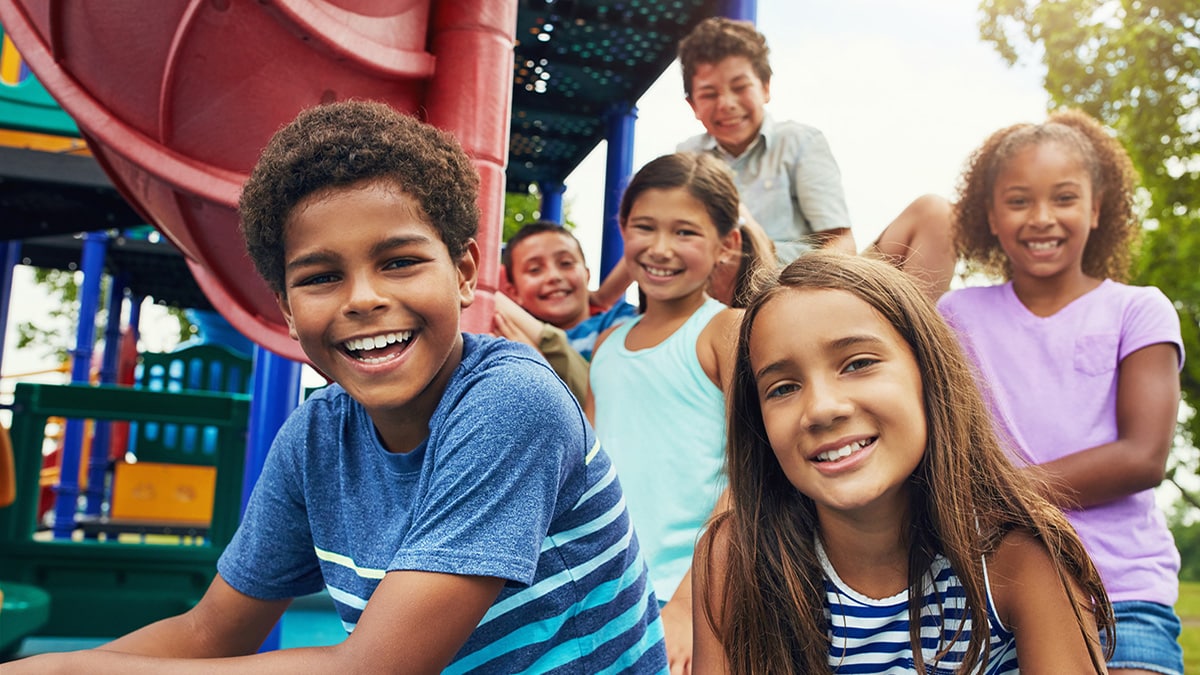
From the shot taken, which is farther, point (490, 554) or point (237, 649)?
point (237, 649)

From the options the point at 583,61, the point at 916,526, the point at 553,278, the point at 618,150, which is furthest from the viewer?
the point at 618,150

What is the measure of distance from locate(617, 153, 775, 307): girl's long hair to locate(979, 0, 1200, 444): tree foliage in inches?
381

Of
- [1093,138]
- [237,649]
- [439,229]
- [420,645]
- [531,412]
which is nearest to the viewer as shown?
[420,645]

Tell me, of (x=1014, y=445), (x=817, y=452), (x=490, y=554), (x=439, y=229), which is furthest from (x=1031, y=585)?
(x=439, y=229)

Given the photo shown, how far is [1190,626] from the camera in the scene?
12523mm

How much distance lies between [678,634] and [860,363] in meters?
0.73

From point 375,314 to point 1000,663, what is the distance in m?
1.06

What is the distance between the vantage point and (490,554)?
1186 mm

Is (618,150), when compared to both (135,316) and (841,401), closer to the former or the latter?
(841,401)

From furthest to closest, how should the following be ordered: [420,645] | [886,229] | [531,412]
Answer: [886,229], [531,412], [420,645]

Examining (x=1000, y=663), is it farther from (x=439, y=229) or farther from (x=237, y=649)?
(x=237, y=649)

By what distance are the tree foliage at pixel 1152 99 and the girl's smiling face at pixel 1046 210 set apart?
9514 mm

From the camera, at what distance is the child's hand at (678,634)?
1.88 meters

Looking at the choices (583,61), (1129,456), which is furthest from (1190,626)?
(1129,456)
